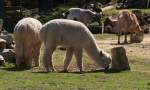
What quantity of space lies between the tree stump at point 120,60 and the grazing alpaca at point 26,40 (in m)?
2.78

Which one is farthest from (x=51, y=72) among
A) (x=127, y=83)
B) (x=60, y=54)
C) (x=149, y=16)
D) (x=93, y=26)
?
(x=149, y=16)

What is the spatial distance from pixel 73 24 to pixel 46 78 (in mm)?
2895

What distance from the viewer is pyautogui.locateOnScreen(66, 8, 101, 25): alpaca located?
33.8 metres

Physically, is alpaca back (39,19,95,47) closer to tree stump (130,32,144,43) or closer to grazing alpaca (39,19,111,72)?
grazing alpaca (39,19,111,72)

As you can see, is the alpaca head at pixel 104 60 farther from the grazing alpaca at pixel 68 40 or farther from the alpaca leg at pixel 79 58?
the alpaca leg at pixel 79 58

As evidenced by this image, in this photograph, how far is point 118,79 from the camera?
16.4 m

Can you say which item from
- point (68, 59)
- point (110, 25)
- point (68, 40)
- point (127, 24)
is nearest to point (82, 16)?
point (110, 25)

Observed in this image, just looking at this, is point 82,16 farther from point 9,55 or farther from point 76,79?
point 76,79

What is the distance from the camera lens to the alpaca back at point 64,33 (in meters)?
18.2

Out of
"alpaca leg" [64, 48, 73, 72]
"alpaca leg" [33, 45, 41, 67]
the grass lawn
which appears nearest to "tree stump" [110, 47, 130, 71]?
the grass lawn

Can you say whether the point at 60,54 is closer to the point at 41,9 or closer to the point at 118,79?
the point at 118,79

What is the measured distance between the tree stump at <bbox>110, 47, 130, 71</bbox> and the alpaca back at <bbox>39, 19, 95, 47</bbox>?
3.90 feet

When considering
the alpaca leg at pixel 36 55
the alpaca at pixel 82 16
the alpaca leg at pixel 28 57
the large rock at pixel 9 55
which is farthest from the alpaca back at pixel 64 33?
the alpaca at pixel 82 16

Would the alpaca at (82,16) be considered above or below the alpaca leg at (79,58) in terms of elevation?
below
